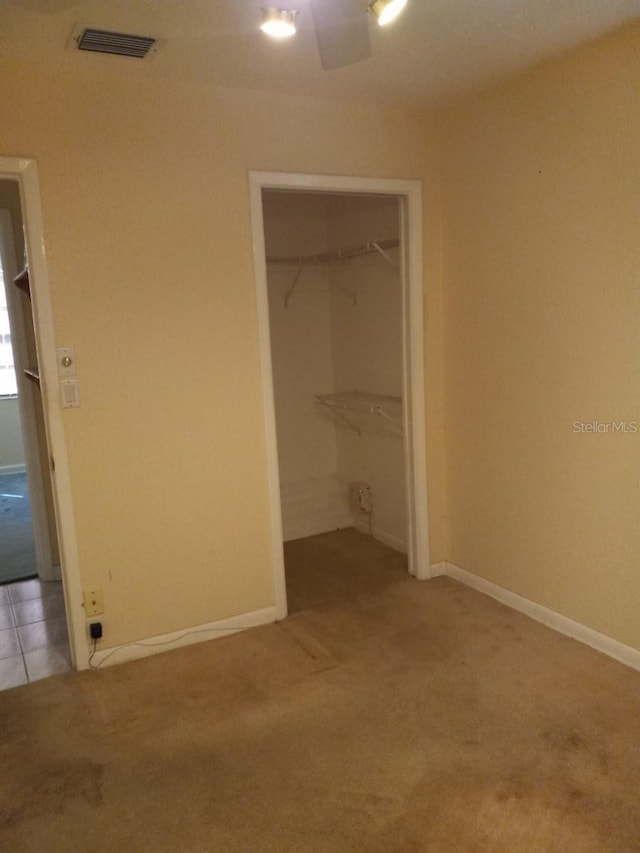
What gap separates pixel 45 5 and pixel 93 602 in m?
2.19

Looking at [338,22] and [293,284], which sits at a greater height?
[338,22]

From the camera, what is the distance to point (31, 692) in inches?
104

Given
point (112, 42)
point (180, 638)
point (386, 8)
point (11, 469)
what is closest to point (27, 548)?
point (180, 638)

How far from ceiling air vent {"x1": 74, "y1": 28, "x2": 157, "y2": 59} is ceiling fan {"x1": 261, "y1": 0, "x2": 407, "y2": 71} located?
67 centimetres

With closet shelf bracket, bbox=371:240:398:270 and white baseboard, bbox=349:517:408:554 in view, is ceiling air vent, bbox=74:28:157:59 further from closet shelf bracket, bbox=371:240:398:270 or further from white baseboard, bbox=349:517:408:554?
white baseboard, bbox=349:517:408:554

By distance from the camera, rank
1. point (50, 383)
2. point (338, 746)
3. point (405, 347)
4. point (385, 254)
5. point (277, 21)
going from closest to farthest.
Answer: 1. point (277, 21)
2. point (338, 746)
3. point (50, 383)
4. point (405, 347)
5. point (385, 254)

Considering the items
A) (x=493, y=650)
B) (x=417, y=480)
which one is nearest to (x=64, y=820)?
(x=493, y=650)

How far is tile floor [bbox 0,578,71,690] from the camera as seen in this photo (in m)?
2.83

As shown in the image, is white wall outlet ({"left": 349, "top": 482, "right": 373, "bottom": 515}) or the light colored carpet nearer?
the light colored carpet

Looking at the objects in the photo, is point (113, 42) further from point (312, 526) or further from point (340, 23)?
point (312, 526)

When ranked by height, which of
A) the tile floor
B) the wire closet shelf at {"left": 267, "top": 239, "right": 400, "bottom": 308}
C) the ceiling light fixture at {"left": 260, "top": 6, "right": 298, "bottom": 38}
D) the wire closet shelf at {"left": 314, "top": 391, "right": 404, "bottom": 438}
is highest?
the ceiling light fixture at {"left": 260, "top": 6, "right": 298, "bottom": 38}

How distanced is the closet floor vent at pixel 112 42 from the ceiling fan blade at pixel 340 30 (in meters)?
0.85

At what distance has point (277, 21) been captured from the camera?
1.81 metres

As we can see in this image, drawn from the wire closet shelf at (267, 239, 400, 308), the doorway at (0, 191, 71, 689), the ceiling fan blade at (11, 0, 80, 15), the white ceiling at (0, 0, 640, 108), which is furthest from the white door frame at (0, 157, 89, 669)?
the wire closet shelf at (267, 239, 400, 308)
